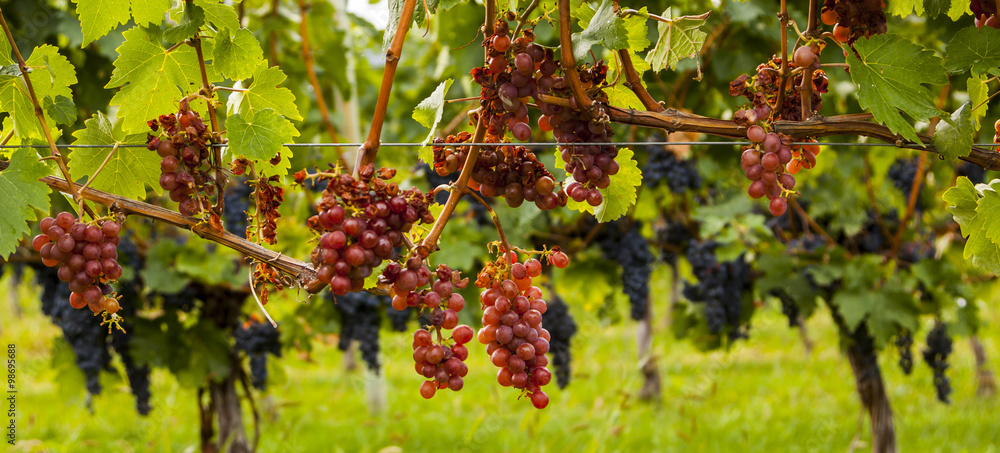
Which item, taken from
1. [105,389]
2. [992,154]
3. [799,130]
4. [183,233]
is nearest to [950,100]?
[992,154]

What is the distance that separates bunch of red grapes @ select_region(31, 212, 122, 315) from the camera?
2.74ft

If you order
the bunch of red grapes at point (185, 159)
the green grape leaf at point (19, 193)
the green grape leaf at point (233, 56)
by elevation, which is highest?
the green grape leaf at point (233, 56)

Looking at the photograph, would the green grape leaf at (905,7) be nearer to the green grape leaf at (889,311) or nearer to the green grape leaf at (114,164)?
the green grape leaf at (114,164)

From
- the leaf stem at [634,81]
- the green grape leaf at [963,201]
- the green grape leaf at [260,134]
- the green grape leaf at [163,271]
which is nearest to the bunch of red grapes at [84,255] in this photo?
the green grape leaf at [260,134]

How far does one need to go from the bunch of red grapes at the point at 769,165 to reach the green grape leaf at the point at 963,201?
1.00ft

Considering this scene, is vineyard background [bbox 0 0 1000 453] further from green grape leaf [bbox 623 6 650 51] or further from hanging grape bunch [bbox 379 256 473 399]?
hanging grape bunch [bbox 379 256 473 399]

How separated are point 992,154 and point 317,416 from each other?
5.25 m

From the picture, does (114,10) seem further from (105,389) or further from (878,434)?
(878,434)

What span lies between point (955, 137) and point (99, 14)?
1126mm

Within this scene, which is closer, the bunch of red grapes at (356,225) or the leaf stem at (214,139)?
the bunch of red grapes at (356,225)

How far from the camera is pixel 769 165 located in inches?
33.5

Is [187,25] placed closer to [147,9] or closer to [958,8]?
[147,9]

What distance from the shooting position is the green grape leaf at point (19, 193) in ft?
2.88

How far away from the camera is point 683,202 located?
3.19 meters
